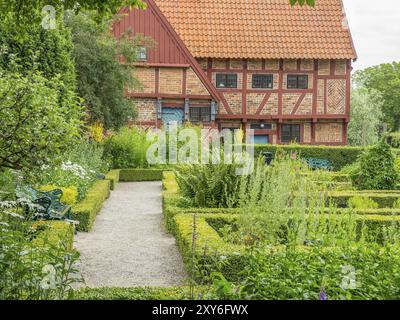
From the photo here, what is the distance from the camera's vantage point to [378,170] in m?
15.1

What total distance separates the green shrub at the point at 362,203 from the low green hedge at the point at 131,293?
6.65 meters

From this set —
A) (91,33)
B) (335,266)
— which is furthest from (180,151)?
(335,266)

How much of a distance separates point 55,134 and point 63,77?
855 centimetres

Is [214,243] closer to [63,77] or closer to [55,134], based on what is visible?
[55,134]

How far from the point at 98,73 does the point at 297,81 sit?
36.8ft

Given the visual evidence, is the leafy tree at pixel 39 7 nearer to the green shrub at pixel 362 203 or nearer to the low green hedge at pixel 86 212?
the low green hedge at pixel 86 212

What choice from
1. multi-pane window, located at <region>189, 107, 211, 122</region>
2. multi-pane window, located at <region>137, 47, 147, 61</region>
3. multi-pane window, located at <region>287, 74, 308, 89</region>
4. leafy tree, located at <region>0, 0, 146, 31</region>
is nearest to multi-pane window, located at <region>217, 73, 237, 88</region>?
multi-pane window, located at <region>189, 107, 211, 122</region>

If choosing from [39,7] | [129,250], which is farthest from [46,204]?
[39,7]

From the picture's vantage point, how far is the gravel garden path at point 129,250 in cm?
764

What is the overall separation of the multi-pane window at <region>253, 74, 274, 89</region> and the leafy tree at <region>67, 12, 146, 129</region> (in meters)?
8.21

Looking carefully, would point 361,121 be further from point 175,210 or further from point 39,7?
point 39,7

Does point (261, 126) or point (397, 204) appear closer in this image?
point (397, 204)
